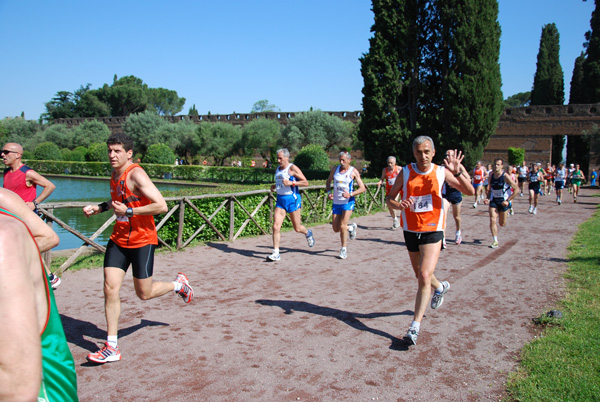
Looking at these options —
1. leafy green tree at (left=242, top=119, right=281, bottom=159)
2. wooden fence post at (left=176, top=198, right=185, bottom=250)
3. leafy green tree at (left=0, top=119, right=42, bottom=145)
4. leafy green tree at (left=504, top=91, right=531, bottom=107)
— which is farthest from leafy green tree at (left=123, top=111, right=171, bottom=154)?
leafy green tree at (left=504, top=91, right=531, bottom=107)

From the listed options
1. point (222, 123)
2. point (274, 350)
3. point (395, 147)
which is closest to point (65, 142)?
point (222, 123)

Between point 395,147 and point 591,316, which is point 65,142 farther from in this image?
point 591,316

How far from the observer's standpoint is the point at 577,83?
140ft

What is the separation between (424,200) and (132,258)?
296 centimetres

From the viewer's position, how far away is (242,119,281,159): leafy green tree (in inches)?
1897

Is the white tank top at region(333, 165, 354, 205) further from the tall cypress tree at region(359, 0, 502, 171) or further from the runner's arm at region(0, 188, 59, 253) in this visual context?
the tall cypress tree at region(359, 0, 502, 171)

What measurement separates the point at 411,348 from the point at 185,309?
9.10 feet

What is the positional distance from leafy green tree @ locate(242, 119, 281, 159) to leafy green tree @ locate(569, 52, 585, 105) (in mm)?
28473

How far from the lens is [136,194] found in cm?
428

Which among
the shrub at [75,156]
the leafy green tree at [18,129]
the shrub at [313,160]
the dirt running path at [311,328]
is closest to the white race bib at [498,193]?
the dirt running path at [311,328]

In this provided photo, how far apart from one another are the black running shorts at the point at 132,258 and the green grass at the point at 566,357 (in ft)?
10.8

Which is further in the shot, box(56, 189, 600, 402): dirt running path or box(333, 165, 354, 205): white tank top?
box(333, 165, 354, 205): white tank top

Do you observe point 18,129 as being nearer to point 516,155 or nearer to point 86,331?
point 516,155

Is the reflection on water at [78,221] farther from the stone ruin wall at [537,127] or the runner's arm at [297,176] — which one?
the stone ruin wall at [537,127]
